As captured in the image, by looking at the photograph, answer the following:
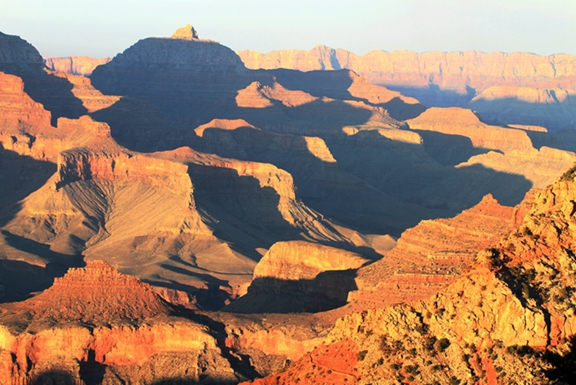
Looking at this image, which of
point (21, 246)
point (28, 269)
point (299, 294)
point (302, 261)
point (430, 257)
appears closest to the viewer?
point (430, 257)

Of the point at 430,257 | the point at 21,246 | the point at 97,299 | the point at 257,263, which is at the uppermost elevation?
the point at 430,257

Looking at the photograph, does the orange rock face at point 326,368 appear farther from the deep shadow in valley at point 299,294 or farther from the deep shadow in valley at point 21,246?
the deep shadow in valley at point 21,246

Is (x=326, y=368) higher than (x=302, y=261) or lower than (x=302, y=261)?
higher

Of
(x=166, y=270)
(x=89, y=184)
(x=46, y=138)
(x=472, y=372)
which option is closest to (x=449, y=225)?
(x=472, y=372)

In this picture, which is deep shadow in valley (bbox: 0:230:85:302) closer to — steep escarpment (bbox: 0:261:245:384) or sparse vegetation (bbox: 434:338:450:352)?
steep escarpment (bbox: 0:261:245:384)

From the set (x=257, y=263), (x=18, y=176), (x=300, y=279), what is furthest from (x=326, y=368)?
(x=18, y=176)

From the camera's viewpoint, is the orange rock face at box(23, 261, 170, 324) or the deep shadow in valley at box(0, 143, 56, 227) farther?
the deep shadow in valley at box(0, 143, 56, 227)

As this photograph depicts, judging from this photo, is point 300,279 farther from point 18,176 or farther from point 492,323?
point 18,176

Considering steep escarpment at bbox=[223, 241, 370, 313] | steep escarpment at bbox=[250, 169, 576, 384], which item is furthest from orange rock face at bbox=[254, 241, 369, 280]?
steep escarpment at bbox=[250, 169, 576, 384]

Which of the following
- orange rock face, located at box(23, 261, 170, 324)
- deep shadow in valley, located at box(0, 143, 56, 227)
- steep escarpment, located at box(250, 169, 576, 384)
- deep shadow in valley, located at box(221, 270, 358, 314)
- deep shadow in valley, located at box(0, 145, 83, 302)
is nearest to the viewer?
steep escarpment, located at box(250, 169, 576, 384)
